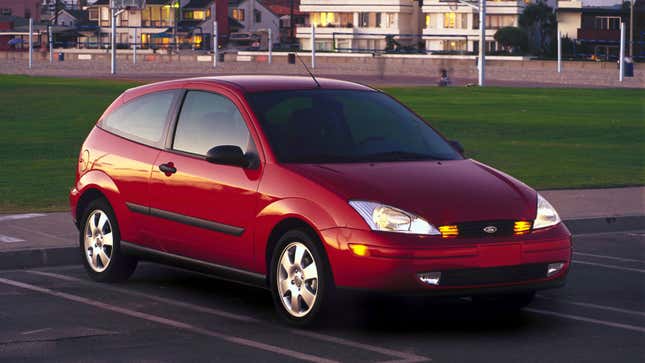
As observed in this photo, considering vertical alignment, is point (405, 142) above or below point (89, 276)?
above

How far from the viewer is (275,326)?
30.3 feet

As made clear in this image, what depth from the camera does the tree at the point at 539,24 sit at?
136750 millimetres

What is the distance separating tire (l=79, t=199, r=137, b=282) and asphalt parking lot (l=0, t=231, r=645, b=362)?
0.43 ft

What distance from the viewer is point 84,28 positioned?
171 m

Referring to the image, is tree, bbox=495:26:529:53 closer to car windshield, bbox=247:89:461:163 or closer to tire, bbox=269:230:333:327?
car windshield, bbox=247:89:461:163

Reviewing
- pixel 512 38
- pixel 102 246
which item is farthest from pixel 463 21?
pixel 102 246

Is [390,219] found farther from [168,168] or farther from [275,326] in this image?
[168,168]

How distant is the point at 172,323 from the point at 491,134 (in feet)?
68.3

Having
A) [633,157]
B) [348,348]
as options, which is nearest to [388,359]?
[348,348]

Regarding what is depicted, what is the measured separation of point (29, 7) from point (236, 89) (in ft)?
637

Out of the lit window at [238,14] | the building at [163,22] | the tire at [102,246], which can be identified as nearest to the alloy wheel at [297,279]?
the tire at [102,246]

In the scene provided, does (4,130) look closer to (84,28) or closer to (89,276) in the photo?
(89,276)

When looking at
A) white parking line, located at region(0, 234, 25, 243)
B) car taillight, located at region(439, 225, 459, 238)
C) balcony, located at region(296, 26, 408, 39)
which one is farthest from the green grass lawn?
balcony, located at region(296, 26, 408, 39)

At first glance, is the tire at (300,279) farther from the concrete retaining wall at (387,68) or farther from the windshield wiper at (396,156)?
the concrete retaining wall at (387,68)
